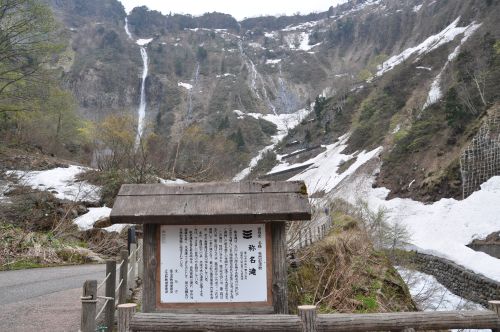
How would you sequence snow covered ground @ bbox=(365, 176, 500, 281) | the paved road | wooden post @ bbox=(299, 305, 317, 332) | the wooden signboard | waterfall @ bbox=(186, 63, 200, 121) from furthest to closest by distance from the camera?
waterfall @ bbox=(186, 63, 200, 121) < snow covered ground @ bbox=(365, 176, 500, 281) < the paved road < the wooden signboard < wooden post @ bbox=(299, 305, 317, 332)

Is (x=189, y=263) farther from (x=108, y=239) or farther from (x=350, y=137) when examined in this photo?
(x=350, y=137)

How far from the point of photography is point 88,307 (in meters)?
3.56

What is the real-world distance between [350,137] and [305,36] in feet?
306

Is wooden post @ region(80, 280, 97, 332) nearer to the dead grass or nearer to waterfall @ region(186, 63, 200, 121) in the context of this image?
the dead grass

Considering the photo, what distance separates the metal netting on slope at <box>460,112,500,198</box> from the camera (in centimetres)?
2352

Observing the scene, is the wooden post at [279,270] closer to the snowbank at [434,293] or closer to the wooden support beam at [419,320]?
the wooden support beam at [419,320]

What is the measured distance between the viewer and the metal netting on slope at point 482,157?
77.2ft

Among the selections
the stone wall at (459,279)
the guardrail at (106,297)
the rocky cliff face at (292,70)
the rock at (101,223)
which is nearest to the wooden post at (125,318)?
the guardrail at (106,297)

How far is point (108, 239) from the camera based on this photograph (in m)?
12.4

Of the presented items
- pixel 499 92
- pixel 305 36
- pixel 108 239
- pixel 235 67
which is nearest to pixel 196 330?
pixel 108 239

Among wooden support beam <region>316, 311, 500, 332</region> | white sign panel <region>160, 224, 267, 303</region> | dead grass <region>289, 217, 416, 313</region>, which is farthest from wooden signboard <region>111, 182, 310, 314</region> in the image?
dead grass <region>289, 217, 416, 313</region>

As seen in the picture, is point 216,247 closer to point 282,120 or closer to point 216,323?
point 216,323

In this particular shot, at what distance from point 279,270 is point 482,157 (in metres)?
24.5

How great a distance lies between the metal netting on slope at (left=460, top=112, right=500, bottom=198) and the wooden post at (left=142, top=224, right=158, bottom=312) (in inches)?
949
